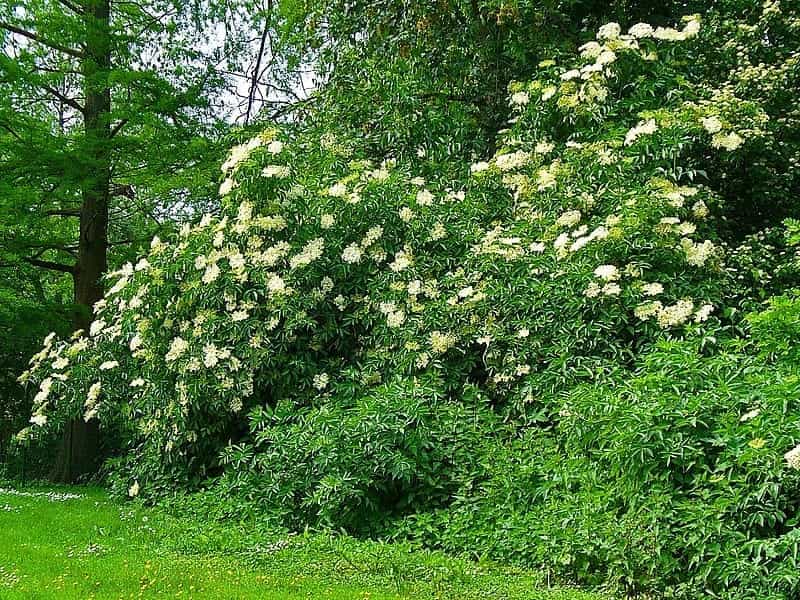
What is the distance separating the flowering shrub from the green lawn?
62 centimetres

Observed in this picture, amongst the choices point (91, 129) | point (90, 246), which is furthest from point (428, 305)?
point (90, 246)

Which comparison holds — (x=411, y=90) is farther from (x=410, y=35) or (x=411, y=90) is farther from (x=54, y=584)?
(x=54, y=584)

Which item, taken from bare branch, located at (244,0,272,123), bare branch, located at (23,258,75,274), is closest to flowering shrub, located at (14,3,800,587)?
bare branch, located at (23,258,75,274)

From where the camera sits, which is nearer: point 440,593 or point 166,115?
point 440,593

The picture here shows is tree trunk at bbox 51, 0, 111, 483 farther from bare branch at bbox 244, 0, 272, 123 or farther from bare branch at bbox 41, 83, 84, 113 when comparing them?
bare branch at bbox 244, 0, 272, 123

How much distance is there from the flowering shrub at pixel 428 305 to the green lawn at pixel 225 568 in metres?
0.62

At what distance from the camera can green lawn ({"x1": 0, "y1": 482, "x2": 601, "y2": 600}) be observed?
4262 millimetres

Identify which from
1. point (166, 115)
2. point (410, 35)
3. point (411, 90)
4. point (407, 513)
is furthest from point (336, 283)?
point (166, 115)

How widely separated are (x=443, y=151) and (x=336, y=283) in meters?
2.51

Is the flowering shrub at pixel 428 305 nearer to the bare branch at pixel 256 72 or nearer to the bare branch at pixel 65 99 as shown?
the bare branch at pixel 65 99

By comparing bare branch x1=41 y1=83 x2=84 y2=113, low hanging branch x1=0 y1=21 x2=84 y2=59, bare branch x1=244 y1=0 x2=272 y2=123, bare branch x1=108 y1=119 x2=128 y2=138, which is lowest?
bare branch x1=108 y1=119 x2=128 y2=138

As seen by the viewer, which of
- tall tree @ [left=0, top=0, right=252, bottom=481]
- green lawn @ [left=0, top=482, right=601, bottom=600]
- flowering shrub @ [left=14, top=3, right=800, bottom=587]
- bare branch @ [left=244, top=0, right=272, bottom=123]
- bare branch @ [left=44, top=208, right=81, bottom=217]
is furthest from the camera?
bare branch @ [left=244, top=0, right=272, bottom=123]

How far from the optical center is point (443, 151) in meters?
9.39

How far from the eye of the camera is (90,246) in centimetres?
1125
